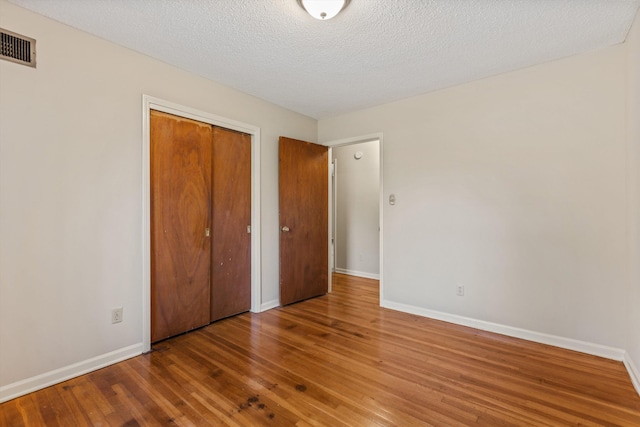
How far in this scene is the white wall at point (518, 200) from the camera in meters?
2.34

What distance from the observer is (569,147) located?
2477 mm

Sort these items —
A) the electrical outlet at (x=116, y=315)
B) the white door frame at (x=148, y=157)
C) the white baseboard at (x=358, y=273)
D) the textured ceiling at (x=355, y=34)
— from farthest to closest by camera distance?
1. the white baseboard at (x=358, y=273)
2. the white door frame at (x=148, y=157)
3. the electrical outlet at (x=116, y=315)
4. the textured ceiling at (x=355, y=34)

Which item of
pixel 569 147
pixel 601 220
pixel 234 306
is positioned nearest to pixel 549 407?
pixel 601 220

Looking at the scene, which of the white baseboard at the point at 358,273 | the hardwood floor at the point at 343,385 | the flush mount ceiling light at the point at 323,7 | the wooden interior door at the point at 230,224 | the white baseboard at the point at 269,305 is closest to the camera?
the hardwood floor at the point at 343,385

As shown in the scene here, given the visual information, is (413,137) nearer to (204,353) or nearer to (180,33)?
(180,33)

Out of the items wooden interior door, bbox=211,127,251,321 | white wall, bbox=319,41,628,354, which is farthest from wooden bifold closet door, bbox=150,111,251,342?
white wall, bbox=319,41,628,354

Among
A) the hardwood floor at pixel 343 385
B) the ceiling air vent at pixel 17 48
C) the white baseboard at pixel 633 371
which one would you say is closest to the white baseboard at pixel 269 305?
the hardwood floor at pixel 343 385

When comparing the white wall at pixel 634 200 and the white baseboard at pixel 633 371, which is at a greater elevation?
the white wall at pixel 634 200

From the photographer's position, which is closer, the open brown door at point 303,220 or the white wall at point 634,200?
the white wall at point 634,200

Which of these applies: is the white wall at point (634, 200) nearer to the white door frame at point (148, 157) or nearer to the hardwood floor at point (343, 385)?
the hardwood floor at point (343, 385)

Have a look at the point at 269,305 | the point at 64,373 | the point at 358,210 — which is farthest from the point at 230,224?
the point at 358,210

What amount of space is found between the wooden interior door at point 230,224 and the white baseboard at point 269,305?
0.54 ft

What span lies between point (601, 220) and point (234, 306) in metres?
3.50

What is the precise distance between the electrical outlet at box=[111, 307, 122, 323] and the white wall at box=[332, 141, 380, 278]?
3.71 meters
